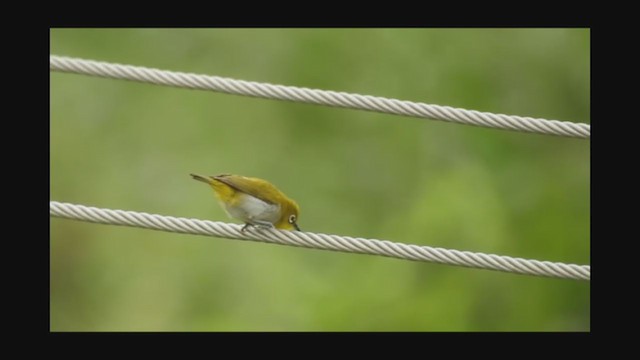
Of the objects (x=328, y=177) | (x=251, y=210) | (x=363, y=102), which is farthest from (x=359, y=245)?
(x=328, y=177)

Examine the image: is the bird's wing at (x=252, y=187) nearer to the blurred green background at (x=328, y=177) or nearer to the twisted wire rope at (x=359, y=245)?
the twisted wire rope at (x=359, y=245)

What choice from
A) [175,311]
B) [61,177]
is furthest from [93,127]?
[175,311]

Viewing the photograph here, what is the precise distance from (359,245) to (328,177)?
6715 millimetres

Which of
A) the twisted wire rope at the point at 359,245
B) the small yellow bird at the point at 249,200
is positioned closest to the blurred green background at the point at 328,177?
the small yellow bird at the point at 249,200

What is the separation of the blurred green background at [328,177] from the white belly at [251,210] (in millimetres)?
3830

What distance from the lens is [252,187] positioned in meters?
6.96

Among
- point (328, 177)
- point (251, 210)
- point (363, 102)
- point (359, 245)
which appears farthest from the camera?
point (328, 177)

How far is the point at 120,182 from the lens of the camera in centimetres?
1249

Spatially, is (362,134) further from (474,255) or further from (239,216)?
(474,255)

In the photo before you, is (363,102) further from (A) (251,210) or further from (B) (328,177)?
(B) (328,177)

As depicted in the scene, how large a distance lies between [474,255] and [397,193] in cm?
663

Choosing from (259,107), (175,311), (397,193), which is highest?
(259,107)

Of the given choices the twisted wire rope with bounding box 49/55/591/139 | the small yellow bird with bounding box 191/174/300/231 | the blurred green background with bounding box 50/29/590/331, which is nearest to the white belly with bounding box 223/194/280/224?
the small yellow bird with bounding box 191/174/300/231

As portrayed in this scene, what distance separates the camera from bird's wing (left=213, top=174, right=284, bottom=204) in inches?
273
